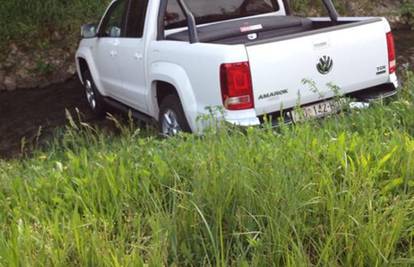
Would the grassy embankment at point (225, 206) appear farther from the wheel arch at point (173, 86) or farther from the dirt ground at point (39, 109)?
the dirt ground at point (39, 109)

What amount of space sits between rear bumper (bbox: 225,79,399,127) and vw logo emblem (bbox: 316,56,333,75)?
1.10 feet

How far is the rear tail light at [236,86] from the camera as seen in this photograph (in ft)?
15.1

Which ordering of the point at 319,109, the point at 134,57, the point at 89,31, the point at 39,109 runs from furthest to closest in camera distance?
the point at 39,109
the point at 89,31
the point at 134,57
the point at 319,109

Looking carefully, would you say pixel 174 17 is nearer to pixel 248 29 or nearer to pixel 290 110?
pixel 248 29

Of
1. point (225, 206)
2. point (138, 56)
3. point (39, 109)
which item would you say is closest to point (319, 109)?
point (138, 56)

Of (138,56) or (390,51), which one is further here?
(138,56)

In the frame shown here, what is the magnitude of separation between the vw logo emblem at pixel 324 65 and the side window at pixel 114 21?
2.91 metres

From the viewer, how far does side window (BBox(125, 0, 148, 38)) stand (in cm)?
630

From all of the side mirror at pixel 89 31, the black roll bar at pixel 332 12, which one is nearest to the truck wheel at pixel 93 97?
the side mirror at pixel 89 31

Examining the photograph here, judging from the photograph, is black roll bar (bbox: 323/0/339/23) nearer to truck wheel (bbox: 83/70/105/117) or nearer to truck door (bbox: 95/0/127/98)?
truck door (bbox: 95/0/127/98)

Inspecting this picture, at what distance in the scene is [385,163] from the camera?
3156 millimetres

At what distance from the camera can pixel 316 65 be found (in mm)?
4871

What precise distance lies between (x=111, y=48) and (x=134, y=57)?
2.89ft

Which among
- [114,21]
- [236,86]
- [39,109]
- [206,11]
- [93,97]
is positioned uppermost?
[206,11]
